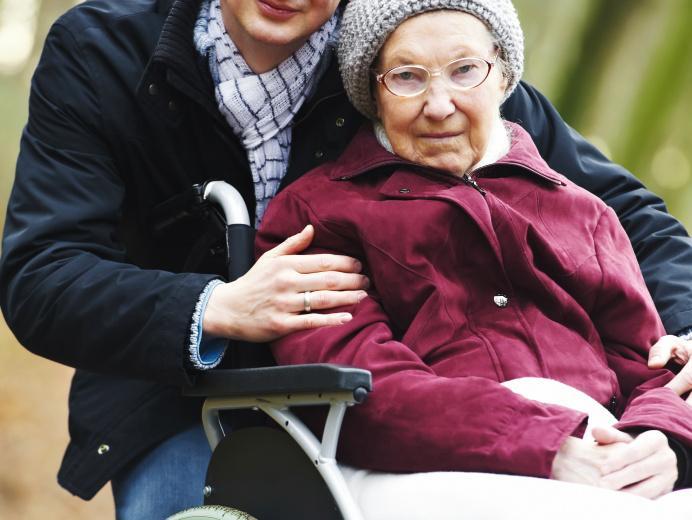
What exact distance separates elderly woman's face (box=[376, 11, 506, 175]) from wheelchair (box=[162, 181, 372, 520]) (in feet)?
1.13

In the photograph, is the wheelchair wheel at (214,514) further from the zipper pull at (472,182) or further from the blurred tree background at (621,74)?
the blurred tree background at (621,74)

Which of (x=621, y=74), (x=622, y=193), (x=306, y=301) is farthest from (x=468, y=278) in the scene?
(x=621, y=74)

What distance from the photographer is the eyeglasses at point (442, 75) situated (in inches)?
91.8

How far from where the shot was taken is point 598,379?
226cm

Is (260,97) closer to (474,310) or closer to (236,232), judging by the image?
(236,232)

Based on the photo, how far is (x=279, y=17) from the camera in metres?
2.50

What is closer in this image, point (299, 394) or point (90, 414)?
point (299, 394)

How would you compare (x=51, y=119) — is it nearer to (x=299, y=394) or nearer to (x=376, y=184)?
(x=376, y=184)

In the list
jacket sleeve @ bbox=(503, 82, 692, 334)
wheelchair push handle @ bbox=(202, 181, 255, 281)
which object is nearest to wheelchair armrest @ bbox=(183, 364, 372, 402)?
wheelchair push handle @ bbox=(202, 181, 255, 281)

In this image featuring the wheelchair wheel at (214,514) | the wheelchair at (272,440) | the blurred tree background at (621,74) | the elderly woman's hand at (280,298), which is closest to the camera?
the wheelchair at (272,440)

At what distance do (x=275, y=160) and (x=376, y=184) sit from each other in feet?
0.93

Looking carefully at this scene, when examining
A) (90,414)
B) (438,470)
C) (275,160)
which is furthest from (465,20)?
(90,414)

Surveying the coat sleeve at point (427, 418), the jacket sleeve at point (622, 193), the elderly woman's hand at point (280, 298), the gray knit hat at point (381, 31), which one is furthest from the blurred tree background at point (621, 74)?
the coat sleeve at point (427, 418)

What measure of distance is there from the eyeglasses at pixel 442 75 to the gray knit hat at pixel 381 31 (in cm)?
7
